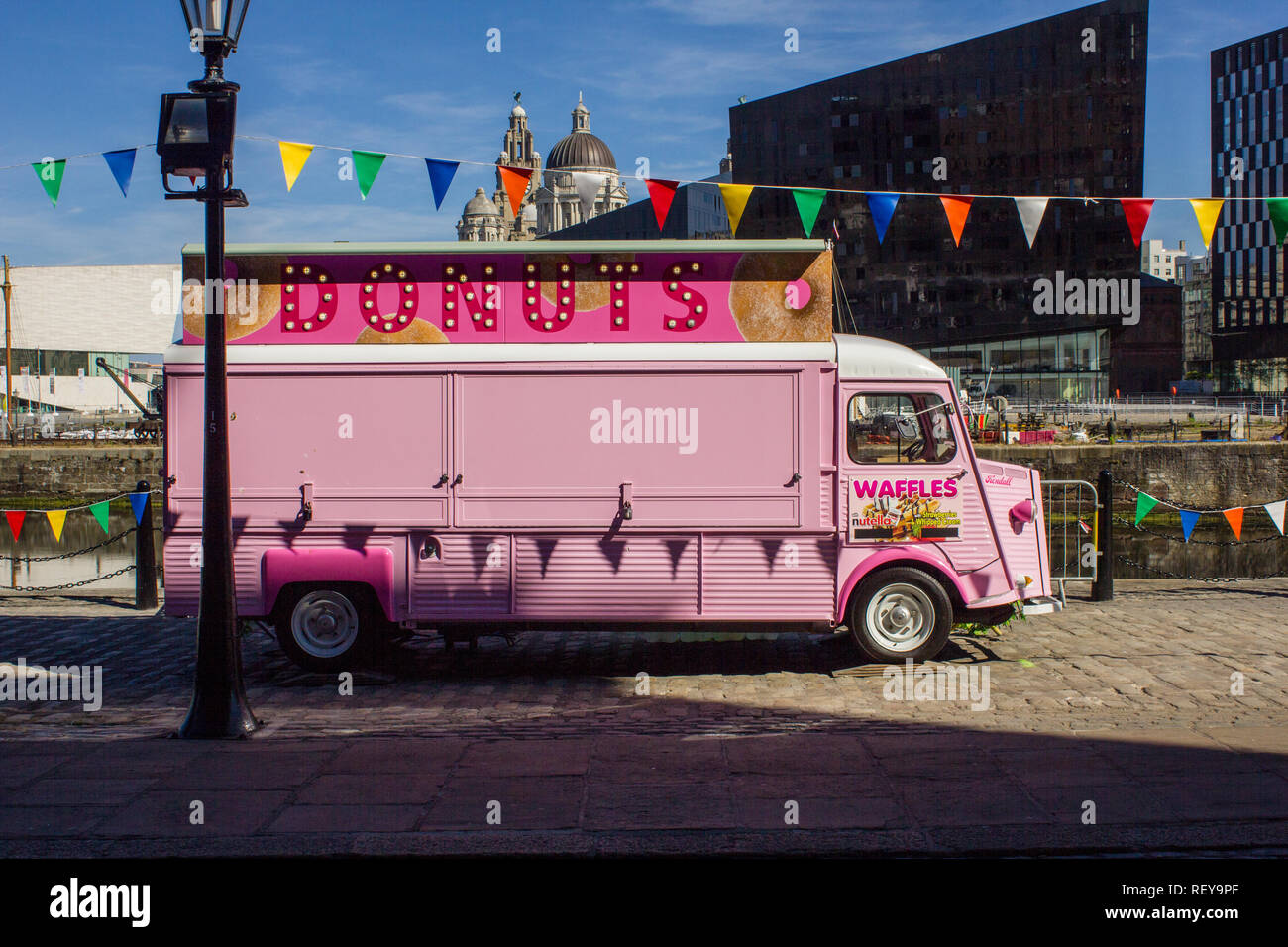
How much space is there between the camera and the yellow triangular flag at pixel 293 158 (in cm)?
1189

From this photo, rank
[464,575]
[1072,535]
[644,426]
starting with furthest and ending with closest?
[1072,535] → [464,575] → [644,426]

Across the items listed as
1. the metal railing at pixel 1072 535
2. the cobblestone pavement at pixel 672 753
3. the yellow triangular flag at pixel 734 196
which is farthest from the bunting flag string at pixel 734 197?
the cobblestone pavement at pixel 672 753

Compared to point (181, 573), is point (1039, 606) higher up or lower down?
lower down

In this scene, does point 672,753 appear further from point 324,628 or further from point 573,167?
point 573,167

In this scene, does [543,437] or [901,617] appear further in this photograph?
[901,617]

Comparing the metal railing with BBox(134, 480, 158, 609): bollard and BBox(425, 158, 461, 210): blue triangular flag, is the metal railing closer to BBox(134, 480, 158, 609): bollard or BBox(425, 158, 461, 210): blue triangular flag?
BBox(425, 158, 461, 210): blue triangular flag

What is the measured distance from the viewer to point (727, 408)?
955 cm

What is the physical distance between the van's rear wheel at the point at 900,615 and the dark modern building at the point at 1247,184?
9206cm

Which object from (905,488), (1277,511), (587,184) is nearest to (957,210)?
(587,184)

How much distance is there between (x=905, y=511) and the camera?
382 inches

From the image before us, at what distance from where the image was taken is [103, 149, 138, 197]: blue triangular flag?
11.3 metres

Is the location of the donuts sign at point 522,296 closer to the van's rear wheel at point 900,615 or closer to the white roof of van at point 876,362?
the white roof of van at point 876,362

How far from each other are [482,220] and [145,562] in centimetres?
16603
